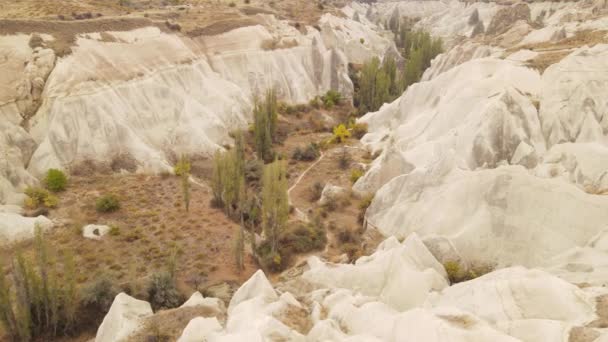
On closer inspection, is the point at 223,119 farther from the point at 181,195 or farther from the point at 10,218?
the point at 10,218

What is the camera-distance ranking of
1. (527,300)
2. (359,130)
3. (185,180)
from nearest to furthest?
(527,300)
(185,180)
(359,130)

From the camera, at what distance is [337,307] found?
17.0m

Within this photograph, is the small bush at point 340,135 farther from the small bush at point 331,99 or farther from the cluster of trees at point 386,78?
the small bush at point 331,99

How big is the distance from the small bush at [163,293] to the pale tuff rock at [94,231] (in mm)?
6344

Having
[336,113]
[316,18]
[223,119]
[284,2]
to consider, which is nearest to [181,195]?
[223,119]

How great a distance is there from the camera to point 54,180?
29359mm

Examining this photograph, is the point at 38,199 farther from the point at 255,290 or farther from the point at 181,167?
the point at 255,290

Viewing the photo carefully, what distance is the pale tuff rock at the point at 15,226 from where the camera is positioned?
2403 centimetres

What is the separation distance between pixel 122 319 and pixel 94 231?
1022cm

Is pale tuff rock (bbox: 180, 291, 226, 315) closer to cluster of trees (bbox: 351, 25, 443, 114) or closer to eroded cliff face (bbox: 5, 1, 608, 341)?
eroded cliff face (bbox: 5, 1, 608, 341)

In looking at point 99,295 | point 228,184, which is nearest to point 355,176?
point 228,184

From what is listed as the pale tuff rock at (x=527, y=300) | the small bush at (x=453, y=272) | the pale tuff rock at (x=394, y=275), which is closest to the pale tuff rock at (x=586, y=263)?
the pale tuff rock at (x=527, y=300)

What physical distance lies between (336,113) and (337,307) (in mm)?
41351

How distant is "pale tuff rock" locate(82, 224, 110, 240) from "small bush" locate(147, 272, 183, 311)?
6.34 meters
